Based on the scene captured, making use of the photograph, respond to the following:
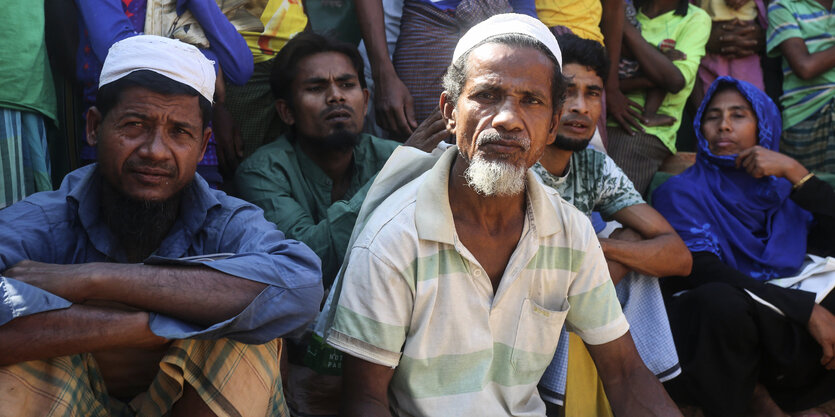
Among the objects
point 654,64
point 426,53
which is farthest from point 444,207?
point 654,64

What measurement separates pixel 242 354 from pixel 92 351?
0.42m

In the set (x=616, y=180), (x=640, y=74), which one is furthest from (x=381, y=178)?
(x=640, y=74)

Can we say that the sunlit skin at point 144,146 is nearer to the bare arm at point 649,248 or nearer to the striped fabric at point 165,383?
the striped fabric at point 165,383

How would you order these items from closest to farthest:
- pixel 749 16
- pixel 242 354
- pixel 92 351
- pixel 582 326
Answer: pixel 92 351, pixel 242 354, pixel 582 326, pixel 749 16

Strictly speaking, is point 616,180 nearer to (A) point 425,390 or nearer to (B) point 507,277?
(B) point 507,277

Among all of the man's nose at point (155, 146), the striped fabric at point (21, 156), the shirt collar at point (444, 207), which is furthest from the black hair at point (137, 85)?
the shirt collar at point (444, 207)

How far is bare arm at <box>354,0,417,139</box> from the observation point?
3.82 m

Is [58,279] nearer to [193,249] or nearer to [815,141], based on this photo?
[193,249]

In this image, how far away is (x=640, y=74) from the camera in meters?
4.99

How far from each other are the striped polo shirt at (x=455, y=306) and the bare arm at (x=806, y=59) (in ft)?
11.8

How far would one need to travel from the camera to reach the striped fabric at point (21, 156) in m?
2.88

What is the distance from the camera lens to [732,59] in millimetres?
5383

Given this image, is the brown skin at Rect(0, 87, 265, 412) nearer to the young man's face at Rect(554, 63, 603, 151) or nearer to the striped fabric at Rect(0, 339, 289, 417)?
the striped fabric at Rect(0, 339, 289, 417)

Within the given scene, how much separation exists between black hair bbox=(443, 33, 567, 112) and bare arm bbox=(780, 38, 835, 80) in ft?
11.2
